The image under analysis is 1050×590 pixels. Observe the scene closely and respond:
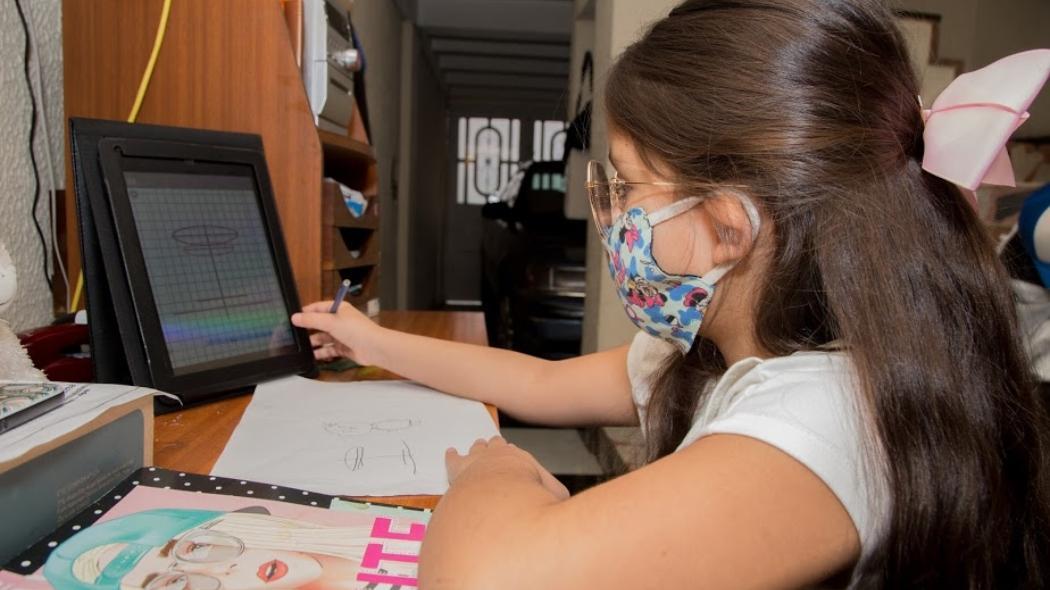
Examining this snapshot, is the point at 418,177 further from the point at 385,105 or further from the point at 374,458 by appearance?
the point at 374,458

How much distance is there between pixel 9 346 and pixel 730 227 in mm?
616

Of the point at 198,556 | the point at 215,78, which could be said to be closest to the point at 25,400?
the point at 198,556

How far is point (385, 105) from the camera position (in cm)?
352

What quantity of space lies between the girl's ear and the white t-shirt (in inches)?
4.3

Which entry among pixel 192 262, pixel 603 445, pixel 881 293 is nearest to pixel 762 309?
pixel 881 293

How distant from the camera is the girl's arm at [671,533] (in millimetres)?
459

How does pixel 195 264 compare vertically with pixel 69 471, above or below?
above

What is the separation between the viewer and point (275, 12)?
1.04 meters

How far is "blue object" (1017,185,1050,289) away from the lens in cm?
101

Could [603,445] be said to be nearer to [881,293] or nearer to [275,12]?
[275,12]

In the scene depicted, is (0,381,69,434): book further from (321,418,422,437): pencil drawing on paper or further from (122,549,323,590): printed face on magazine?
(321,418,422,437): pencil drawing on paper

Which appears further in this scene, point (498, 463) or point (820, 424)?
point (498, 463)

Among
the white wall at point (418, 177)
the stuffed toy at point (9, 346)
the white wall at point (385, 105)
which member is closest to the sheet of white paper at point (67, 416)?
the stuffed toy at point (9, 346)

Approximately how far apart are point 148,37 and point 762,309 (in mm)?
885
